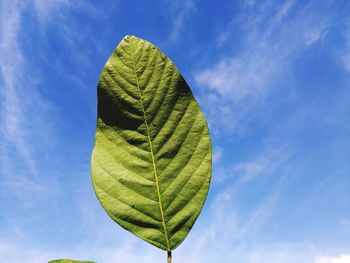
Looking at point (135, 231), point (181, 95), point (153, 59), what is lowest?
point (135, 231)

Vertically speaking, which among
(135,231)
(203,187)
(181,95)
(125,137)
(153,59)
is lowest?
(135,231)

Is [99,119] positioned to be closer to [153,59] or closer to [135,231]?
[153,59]

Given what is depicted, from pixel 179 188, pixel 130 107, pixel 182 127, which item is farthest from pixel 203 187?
pixel 130 107

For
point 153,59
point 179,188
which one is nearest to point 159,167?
point 179,188

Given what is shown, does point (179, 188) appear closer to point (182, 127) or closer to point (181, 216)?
point (181, 216)

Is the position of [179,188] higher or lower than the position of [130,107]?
lower

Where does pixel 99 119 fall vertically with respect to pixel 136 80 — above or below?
below
